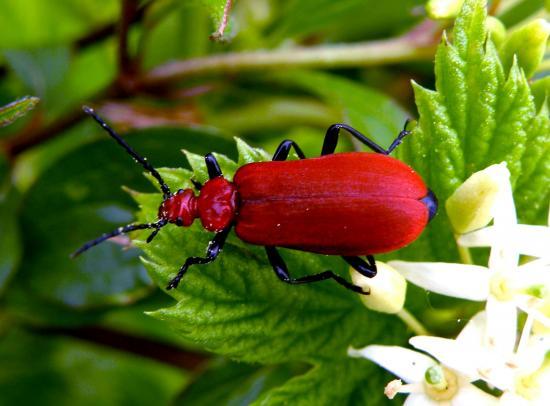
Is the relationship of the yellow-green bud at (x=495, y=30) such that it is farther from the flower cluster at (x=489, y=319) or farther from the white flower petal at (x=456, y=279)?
the white flower petal at (x=456, y=279)

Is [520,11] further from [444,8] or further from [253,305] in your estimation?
[253,305]

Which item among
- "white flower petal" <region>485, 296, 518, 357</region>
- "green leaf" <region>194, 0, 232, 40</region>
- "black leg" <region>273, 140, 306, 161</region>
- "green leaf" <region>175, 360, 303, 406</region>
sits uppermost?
"green leaf" <region>194, 0, 232, 40</region>

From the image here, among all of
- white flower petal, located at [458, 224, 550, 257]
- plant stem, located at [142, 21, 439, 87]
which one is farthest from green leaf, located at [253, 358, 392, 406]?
plant stem, located at [142, 21, 439, 87]

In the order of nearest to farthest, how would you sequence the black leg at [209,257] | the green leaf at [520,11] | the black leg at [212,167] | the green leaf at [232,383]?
the black leg at [209,257], the black leg at [212,167], the green leaf at [232,383], the green leaf at [520,11]

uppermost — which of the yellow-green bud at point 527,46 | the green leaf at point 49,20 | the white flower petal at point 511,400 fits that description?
the yellow-green bud at point 527,46

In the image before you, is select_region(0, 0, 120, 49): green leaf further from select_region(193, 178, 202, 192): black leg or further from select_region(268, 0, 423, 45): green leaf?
select_region(193, 178, 202, 192): black leg

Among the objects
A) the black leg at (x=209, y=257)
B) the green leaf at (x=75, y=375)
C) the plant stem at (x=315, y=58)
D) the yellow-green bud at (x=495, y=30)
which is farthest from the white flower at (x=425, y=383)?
the green leaf at (x=75, y=375)

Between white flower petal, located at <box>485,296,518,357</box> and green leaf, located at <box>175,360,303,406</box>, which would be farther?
green leaf, located at <box>175,360,303,406</box>
